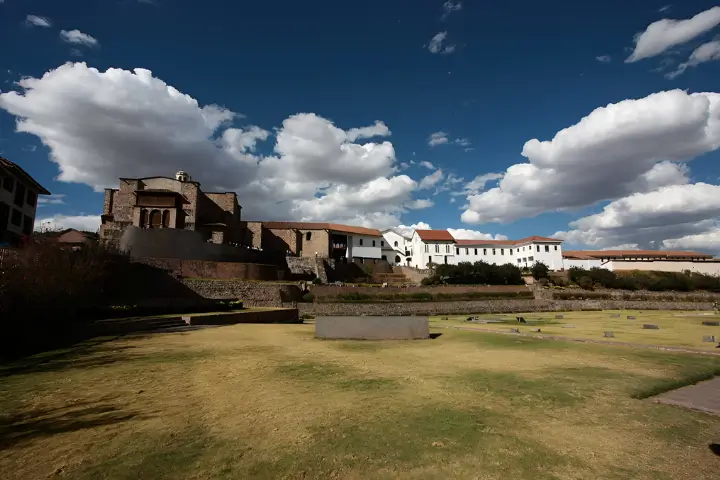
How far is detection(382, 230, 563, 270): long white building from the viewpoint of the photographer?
3051 inches

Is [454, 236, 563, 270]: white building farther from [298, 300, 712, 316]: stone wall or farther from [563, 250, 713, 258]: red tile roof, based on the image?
[298, 300, 712, 316]: stone wall

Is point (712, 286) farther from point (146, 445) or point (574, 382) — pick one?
point (146, 445)

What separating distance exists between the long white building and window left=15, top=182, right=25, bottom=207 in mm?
59517

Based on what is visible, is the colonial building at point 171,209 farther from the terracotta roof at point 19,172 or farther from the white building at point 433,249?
the white building at point 433,249

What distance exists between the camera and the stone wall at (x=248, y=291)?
36219 millimetres

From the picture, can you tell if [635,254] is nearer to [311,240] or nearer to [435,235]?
[435,235]

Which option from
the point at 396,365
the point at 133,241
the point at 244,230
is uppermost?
the point at 244,230

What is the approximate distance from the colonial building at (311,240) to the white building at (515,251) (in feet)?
69.7

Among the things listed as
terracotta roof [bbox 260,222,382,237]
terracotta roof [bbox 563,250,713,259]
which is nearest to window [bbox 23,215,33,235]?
terracotta roof [bbox 260,222,382,237]

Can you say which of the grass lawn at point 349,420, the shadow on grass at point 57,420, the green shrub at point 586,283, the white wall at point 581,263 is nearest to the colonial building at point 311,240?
the green shrub at point 586,283

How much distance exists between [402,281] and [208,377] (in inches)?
2163

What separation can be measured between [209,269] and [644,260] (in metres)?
83.3

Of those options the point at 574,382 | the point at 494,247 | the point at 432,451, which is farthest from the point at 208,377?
the point at 494,247

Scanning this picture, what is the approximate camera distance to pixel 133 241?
39031mm
